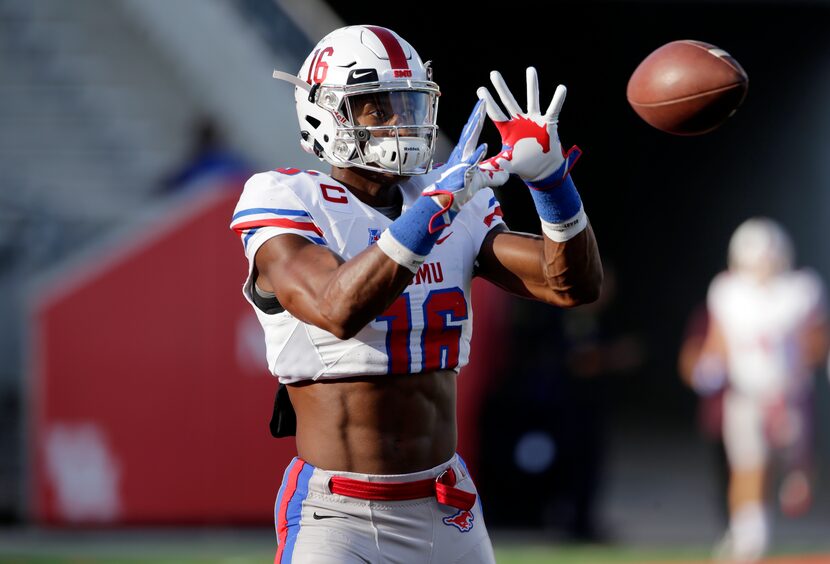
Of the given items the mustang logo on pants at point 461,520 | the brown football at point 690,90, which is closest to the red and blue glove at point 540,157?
the brown football at point 690,90

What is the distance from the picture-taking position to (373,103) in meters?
3.28

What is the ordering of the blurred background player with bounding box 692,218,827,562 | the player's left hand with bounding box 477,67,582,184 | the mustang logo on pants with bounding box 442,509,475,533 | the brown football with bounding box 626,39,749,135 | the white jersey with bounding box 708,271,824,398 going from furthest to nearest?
the white jersey with bounding box 708,271,824,398 → the blurred background player with bounding box 692,218,827,562 → the brown football with bounding box 626,39,749,135 → the mustang logo on pants with bounding box 442,509,475,533 → the player's left hand with bounding box 477,67,582,184

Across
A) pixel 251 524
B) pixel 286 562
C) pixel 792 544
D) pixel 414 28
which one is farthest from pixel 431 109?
pixel 414 28

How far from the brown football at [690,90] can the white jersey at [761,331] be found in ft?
14.9

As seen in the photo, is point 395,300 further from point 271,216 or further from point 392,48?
point 392,48

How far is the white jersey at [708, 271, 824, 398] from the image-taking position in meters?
7.80

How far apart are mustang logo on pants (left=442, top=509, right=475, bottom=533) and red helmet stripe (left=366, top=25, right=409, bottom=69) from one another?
107 cm

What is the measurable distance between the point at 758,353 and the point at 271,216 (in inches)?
210

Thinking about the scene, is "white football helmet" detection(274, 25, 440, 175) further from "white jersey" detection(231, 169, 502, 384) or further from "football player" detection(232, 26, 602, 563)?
"white jersey" detection(231, 169, 502, 384)

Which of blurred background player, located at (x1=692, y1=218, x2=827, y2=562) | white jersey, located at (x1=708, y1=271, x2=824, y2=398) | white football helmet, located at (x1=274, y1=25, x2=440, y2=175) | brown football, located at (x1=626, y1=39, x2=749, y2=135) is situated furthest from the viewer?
white jersey, located at (x1=708, y1=271, x2=824, y2=398)

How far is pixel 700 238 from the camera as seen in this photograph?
37.0 feet

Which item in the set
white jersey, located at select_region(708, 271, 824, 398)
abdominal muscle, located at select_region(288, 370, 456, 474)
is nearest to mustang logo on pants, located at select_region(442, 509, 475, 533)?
abdominal muscle, located at select_region(288, 370, 456, 474)

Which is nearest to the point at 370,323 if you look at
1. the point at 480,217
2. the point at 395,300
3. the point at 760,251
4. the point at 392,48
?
the point at 395,300

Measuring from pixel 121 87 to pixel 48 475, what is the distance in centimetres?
378
